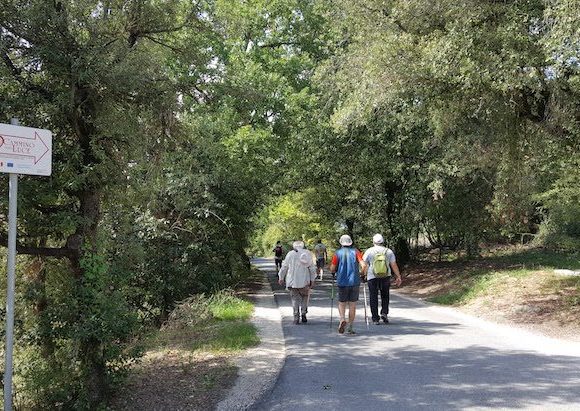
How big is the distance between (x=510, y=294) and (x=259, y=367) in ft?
29.8

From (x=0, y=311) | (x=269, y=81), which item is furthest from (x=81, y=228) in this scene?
(x=269, y=81)

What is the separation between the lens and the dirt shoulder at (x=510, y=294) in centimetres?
1084

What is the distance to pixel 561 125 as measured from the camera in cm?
1067

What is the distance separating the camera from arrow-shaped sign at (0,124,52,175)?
461 cm

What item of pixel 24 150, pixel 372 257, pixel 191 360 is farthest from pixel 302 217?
pixel 24 150

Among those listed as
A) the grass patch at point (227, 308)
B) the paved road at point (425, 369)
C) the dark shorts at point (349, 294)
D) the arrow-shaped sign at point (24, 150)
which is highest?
the arrow-shaped sign at point (24, 150)

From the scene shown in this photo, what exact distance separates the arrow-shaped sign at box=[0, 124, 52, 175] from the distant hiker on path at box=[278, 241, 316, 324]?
6663mm

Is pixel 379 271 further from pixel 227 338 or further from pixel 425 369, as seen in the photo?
pixel 425 369

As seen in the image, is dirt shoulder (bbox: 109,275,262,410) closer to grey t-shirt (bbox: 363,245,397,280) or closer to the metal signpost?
the metal signpost

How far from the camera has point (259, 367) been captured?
23.7 ft

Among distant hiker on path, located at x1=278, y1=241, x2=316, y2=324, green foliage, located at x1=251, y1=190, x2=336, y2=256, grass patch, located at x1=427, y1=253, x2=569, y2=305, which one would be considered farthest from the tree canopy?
green foliage, located at x1=251, y1=190, x2=336, y2=256

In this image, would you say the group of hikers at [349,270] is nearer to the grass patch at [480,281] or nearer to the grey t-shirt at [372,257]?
the grey t-shirt at [372,257]

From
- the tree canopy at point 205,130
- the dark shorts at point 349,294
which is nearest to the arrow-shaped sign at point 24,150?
the tree canopy at point 205,130

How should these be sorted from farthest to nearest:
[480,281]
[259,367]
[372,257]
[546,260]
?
[546,260], [480,281], [372,257], [259,367]
